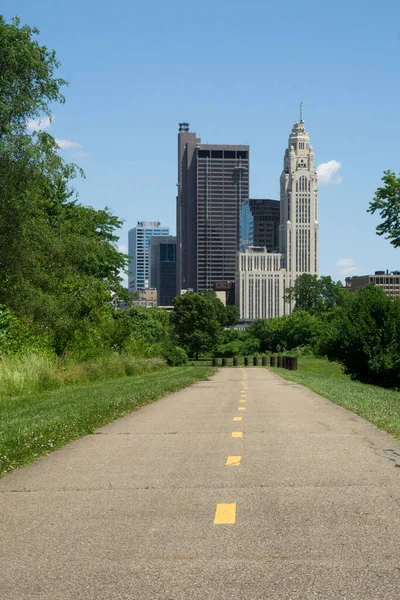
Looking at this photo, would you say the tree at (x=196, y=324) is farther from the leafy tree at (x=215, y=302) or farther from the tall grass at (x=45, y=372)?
the tall grass at (x=45, y=372)

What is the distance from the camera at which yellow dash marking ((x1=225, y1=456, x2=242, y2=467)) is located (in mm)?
10445

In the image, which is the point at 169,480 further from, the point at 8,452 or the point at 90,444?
the point at 90,444

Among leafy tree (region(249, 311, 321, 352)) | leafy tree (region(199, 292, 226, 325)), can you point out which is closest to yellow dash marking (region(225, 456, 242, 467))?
leafy tree (region(199, 292, 226, 325))

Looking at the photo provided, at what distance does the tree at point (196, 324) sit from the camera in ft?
447

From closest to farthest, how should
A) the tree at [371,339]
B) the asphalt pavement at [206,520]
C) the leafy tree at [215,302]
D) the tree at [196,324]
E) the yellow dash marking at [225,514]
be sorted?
the asphalt pavement at [206,520] → the yellow dash marking at [225,514] → the tree at [371,339] → the tree at [196,324] → the leafy tree at [215,302]

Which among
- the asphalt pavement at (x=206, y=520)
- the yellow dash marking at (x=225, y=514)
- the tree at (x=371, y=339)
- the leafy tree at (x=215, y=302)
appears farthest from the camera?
the leafy tree at (x=215, y=302)

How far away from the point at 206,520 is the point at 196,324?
12987 cm

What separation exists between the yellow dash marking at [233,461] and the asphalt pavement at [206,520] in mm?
28

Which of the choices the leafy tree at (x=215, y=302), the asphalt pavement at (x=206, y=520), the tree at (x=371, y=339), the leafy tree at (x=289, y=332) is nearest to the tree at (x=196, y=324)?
the leafy tree at (x=215, y=302)

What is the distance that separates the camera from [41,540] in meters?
6.65

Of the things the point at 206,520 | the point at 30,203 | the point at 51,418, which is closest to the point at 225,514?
the point at 206,520

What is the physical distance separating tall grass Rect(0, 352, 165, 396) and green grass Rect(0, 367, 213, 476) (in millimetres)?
2390

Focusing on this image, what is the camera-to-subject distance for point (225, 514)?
7.51 meters

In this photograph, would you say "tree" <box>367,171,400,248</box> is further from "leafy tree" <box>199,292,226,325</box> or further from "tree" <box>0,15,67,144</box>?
"leafy tree" <box>199,292,226,325</box>
